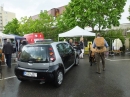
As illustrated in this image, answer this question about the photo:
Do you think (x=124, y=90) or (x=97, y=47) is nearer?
(x=124, y=90)

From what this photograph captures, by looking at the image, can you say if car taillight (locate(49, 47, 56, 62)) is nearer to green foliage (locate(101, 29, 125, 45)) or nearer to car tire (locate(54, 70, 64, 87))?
car tire (locate(54, 70, 64, 87))

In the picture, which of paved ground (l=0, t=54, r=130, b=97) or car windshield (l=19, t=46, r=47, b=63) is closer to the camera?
paved ground (l=0, t=54, r=130, b=97)

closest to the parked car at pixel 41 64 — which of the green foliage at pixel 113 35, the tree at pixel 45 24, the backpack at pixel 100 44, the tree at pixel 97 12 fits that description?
the backpack at pixel 100 44

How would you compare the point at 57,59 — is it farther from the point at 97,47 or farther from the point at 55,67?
the point at 97,47

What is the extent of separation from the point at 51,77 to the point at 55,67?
0.35m

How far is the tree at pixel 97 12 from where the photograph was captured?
15.9 meters

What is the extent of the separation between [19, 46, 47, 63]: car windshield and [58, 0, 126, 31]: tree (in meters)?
12.7

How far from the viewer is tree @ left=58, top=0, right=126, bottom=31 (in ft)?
52.3

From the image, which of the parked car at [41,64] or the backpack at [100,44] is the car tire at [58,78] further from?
the backpack at [100,44]

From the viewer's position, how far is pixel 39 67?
13.9 feet

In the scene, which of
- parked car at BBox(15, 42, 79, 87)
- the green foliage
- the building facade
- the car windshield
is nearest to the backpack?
parked car at BBox(15, 42, 79, 87)

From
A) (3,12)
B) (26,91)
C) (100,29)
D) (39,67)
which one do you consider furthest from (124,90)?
(3,12)

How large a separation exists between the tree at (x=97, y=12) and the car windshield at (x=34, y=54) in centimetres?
1273

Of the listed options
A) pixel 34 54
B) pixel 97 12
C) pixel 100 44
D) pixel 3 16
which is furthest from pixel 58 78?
pixel 3 16
